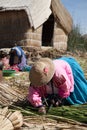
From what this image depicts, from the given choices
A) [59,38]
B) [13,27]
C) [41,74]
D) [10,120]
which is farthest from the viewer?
[59,38]

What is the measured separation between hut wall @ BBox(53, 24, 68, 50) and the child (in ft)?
32.0

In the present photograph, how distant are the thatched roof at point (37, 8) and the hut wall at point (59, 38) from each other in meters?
0.29

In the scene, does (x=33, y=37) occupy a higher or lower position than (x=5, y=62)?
higher

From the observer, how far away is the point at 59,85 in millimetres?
4871

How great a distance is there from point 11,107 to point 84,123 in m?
1.01

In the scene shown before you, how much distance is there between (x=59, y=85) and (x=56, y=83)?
5cm

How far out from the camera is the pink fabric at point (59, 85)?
482 cm

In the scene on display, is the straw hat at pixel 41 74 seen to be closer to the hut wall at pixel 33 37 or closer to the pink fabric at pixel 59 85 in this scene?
the pink fabric at pixel 59 85

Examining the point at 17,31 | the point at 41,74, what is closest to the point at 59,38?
the point at 17,31

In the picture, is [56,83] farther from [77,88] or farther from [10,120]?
[10,120]

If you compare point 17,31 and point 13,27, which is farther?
point 13,27

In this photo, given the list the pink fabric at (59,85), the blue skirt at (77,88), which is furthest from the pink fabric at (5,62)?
the pink fabric at (59,85)

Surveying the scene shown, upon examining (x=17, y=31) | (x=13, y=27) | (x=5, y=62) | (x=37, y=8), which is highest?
(x=37, y=8)

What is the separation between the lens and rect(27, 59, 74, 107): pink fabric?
4816 millimetres
